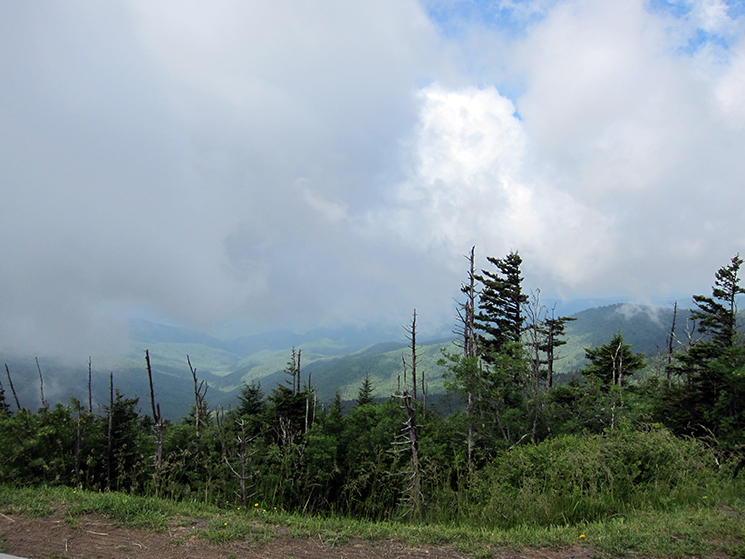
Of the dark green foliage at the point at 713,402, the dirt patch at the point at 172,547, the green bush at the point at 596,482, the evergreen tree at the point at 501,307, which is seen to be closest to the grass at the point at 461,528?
the dirt patch at the point at 172,547

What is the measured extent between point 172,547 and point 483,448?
14.9 m

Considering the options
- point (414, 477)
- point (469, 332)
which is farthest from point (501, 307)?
point (414, 477)

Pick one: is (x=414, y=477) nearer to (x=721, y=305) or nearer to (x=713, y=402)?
(x=713, y=402)

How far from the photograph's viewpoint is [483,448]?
54.1 feet

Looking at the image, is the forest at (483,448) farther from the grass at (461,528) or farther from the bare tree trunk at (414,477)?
the grass at (461,528)

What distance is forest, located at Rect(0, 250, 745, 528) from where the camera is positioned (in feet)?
19.8

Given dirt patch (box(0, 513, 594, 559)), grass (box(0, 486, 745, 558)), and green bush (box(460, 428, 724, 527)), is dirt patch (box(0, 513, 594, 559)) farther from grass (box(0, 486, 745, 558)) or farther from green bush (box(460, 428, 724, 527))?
green bush (box(460, 428, 724, 527))

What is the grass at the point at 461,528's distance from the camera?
393 centimetres

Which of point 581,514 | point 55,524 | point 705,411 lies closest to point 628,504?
point 581,514

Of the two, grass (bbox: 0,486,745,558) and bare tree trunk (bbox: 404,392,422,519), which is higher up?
grass (bbox: 0,486,745,558)

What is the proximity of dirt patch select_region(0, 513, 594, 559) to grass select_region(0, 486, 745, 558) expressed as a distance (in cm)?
11

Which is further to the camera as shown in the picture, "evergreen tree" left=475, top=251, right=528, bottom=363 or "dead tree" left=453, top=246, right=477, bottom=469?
"evergreen tree" left=475, top=251, right=528, bottom=363

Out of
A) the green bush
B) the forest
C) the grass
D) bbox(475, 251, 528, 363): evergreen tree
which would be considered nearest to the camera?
the grass

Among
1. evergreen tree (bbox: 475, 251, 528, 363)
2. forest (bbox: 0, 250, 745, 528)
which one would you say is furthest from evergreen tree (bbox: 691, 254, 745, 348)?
evergreen tree (bbox: 475, 251, 528, 363)
